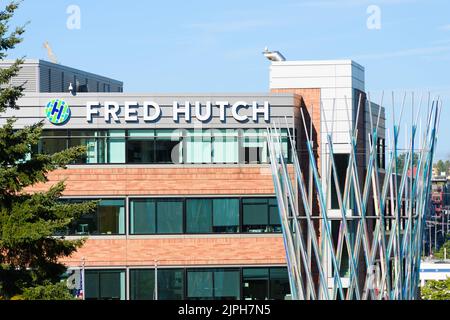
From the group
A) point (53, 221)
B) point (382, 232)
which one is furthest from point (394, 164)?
point (53, 221)

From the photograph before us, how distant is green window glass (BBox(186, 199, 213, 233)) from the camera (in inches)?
2189

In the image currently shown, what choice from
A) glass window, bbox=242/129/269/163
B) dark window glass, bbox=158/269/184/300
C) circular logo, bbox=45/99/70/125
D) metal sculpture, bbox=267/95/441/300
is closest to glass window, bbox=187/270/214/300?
dark window glass, bbox=158/269/184/300

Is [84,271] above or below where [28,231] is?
below

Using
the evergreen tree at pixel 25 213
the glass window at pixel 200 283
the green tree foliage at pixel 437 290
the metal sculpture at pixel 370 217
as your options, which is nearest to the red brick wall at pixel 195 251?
the glass window at pixel 200 283

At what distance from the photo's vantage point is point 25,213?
1388 inches

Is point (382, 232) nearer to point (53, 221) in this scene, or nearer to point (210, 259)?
point (53, 221)

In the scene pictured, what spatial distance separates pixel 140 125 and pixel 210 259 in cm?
801

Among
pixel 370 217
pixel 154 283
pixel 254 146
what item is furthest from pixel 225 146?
pixel 370 217

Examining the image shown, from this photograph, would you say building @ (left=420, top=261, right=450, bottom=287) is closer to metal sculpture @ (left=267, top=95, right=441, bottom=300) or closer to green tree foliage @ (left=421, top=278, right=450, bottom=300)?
green tree foliage @ (left=421, top=278, right=450, bottom=300)

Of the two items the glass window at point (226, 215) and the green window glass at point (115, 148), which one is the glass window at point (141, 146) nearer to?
the green window glass at point (115, 148)

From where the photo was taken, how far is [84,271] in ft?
178

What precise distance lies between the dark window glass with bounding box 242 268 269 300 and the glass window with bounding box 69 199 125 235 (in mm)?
6970

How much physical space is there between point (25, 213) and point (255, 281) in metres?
22.0

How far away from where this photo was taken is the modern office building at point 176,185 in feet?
180
